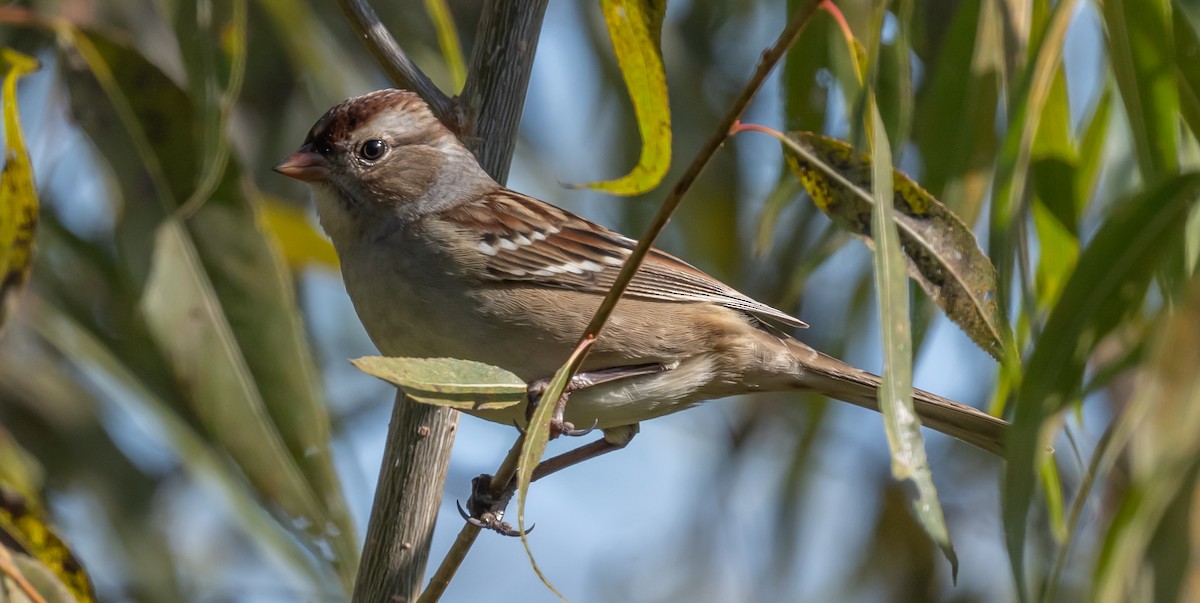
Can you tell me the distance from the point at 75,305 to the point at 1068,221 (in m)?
1.92

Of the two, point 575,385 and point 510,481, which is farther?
point 575,385

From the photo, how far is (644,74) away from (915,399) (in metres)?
0.88

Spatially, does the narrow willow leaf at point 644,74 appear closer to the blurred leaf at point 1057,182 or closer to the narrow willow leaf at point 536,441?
the narrow willow leaf at point 536,441

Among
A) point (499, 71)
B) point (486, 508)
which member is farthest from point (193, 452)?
point (499, 71)

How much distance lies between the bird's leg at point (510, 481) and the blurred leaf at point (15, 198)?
0.76 m

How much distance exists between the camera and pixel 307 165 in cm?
239

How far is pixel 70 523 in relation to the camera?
115 inches

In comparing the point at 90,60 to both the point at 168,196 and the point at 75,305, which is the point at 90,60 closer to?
the point at 168,196

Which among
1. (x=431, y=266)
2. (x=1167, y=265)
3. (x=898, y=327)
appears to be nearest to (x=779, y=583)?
(x=431, y=266)

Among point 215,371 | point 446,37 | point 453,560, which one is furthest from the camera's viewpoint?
point 215,371

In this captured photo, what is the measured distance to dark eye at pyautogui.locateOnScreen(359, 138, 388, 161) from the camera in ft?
8.03

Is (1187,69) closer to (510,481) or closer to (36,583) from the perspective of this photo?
(510,481)

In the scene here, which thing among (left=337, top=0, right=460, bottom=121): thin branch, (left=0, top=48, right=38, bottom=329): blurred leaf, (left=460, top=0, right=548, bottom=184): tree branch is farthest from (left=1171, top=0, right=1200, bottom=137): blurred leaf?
(left=0, top=48, right=38, bottom=329): blurred leaf

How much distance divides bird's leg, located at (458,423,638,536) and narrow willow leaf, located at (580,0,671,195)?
0.43 metres
